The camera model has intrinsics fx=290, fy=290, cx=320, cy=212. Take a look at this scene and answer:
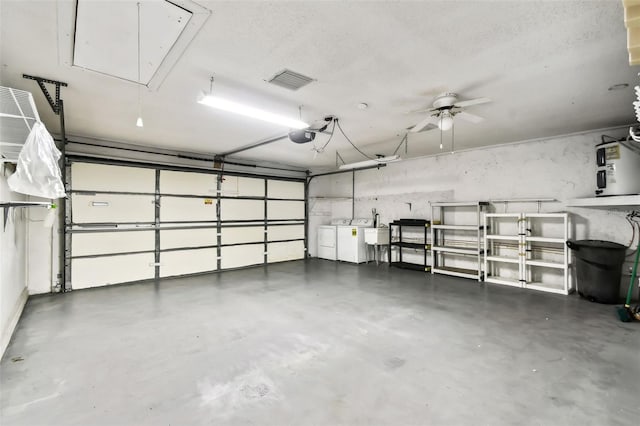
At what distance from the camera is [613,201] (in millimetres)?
3818

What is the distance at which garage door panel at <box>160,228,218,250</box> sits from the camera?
5.66 m

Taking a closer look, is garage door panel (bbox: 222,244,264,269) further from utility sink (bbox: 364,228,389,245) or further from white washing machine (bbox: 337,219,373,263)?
utility sink (bbox: 364,228,389,245)

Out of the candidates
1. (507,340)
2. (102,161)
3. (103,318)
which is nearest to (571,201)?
(507,340)

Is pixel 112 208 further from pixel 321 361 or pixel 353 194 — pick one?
pixel 353 194

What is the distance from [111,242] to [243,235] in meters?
2.53

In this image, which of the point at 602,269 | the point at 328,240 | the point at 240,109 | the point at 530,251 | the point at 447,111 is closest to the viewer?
the point at 240,109

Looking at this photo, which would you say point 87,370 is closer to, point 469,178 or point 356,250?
point 356,250

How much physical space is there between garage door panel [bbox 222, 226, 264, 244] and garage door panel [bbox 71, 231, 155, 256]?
148cm

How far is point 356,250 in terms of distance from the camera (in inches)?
285

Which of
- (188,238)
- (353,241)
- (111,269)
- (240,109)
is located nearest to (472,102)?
(240,109)

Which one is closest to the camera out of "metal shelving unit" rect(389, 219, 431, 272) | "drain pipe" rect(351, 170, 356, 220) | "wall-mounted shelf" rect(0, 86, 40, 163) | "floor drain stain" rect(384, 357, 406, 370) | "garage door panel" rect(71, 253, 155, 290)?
"wall-mounted shelf" rect(0, 86, 40, 163)

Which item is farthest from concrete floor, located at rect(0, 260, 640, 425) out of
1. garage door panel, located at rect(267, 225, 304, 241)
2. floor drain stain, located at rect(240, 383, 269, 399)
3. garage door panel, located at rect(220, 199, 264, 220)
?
garage door panel, located at rect(267, 225, 304, 241)

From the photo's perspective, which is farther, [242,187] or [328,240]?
[328,240]

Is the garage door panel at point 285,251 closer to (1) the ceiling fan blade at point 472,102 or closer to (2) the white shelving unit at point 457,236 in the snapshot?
(2) the white shelving unit at point 457,236
